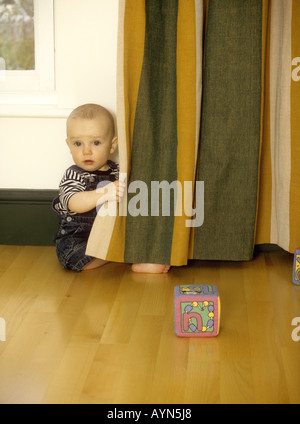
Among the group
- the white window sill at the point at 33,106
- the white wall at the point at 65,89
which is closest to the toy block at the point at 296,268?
the white wall at the point at 65,89

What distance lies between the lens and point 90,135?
1.95 m

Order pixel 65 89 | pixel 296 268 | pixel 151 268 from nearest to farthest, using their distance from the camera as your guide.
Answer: pixel 296 268, pixel 151 268, pixel 65 89

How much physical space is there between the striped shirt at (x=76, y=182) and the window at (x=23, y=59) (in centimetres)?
29

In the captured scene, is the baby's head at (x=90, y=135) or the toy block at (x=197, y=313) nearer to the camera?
the toy block at (x=197, y=313)

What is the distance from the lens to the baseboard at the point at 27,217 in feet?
7.06

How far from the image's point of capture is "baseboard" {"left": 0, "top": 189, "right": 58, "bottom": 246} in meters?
2.15

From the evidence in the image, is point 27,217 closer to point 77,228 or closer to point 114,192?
point 77,228

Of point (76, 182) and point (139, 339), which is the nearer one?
point (139, 339)

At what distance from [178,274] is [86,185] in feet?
1.48

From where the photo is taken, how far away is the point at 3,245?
7.22 feet

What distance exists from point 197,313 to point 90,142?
2.59ft

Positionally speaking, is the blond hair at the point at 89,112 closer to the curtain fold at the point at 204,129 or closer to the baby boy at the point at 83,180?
the baby boy at the point at 83,180

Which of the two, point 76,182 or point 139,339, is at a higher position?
point 76,182

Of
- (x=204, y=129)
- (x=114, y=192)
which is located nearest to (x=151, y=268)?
(x=114, y=192)
